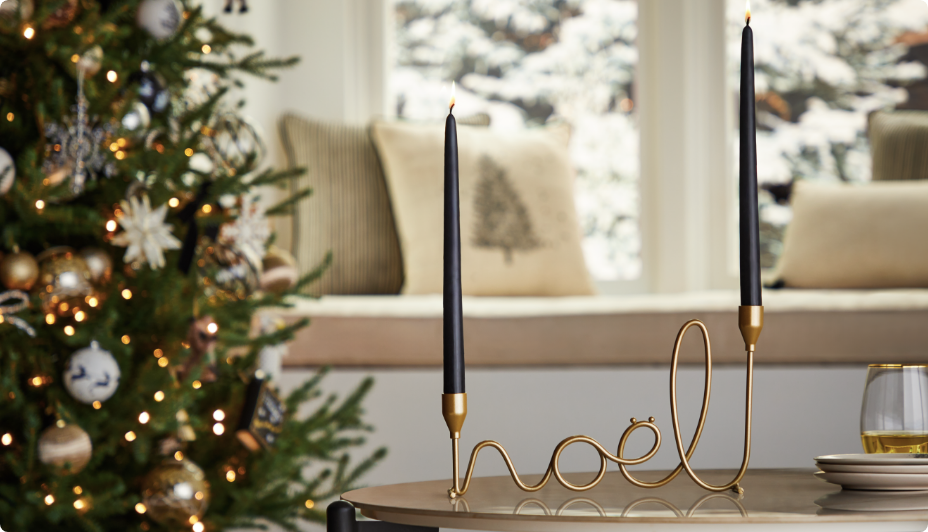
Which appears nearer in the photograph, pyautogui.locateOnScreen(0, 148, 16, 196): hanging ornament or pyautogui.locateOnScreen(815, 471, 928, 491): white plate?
pyautogui.locateOnScreen(815, 471, 928, 491): white plate

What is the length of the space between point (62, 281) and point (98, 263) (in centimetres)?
7

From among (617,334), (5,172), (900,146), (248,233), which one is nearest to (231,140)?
(248,233)

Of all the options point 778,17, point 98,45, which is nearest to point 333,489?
point 98,45

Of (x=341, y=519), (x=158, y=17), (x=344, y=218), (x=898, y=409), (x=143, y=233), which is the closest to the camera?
(x=341, y=519)

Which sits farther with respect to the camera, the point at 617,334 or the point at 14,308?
the point at 617,334

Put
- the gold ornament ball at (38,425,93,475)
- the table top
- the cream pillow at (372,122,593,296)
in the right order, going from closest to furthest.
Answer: the table top → the gold ornament ball at (38,425,93,475) → the cream pillow at (372,122,593,296)

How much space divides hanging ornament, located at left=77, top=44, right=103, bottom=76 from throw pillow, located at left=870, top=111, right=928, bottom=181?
79.8 inches

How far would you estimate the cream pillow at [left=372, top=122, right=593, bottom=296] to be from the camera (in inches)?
85.5

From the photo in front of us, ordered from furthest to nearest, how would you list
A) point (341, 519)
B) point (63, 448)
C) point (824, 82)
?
1. point (824, 82)
2. point (63, 448)
3. point (341, 519)

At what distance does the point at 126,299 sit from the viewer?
45.8 inches

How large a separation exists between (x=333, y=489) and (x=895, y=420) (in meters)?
0.92

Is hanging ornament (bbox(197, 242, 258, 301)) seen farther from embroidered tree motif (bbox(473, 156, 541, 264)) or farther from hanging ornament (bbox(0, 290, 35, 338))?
embroidered tree motif (bbox(473, 156, 541, 264))

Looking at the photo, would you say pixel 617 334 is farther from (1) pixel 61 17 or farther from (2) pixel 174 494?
(1) pixel 61 17

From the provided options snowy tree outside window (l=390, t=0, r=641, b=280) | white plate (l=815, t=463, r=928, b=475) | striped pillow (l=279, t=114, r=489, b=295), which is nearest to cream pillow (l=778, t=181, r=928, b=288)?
snowy tree outside window (l=390, t=0, r=641, b=280)
